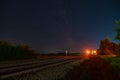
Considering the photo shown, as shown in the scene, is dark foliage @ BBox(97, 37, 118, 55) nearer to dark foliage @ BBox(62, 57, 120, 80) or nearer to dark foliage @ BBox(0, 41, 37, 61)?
dark foliage @ BBox(0, 41, 37, 61)

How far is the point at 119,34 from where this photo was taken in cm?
2739

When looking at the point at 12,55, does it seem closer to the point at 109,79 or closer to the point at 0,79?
the point at 0,79

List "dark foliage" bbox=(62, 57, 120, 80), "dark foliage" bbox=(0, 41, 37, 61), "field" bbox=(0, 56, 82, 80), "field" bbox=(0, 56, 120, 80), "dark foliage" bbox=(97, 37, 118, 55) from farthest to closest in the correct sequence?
"dark foliage" bbox=(97, 37, 118, 55), "dark foliage" bbox=(0, 41, 37, 61), "field" bbox=(0, 56, 82, 80), "field" bbox=(0, 56, 120, 80), "dark foliage" bbox=(62, 57, 120, 80)

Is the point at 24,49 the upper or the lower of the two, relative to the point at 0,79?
upper

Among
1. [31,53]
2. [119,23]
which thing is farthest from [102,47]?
[119,23]

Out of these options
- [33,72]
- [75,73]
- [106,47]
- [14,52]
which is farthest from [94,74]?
[106,47]

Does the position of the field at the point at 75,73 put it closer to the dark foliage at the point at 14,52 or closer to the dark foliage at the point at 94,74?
the dark foliage at the point at 94,74

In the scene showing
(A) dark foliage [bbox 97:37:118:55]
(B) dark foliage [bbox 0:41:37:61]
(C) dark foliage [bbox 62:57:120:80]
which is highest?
(A) dark foliage [bbox 97:37:118:55]

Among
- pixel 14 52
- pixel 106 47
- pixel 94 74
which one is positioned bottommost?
pixel 94 74

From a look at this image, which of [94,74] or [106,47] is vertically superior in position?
[106,47]

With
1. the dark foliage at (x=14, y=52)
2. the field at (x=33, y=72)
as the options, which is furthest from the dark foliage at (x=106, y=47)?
the field at (x=33, y=72)

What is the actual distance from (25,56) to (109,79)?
3577 cm

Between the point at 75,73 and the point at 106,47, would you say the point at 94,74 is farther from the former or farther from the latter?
the point at 106,47

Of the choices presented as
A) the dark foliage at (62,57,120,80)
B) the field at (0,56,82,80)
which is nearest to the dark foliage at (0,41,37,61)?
the field at (0,56,82,80)
